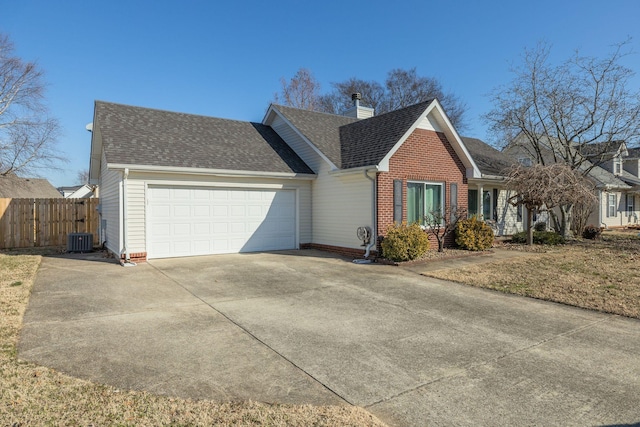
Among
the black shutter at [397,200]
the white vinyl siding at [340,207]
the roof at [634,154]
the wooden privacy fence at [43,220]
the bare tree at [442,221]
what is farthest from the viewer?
the roof at [634,154]

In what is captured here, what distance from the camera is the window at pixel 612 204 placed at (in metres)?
25.5

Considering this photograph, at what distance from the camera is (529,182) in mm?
14586

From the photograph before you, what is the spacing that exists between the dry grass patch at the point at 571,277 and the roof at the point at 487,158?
5585mm

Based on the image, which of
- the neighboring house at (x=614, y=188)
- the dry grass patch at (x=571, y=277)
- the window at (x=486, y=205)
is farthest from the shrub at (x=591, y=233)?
the dry grass patch at (x=571, y=277)

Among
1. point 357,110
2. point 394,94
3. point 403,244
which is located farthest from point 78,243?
point 394,94

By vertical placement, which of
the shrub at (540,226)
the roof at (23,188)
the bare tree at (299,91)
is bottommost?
the shrub at (540,226)

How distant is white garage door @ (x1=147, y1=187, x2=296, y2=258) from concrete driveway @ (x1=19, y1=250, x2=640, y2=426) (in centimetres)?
354

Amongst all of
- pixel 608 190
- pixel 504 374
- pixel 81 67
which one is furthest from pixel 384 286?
pixel 608 190

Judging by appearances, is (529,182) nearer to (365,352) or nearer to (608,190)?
(365,352)

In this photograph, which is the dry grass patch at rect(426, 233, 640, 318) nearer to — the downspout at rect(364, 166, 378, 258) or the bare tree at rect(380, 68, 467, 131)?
the downspout at rect(364, 166, 378, 258)

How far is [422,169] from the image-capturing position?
12664mm

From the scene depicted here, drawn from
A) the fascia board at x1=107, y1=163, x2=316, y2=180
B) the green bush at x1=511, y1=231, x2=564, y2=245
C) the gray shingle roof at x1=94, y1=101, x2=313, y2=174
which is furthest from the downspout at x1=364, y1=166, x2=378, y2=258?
the green bush at x1=511, y1=231, x2=564, y2=245

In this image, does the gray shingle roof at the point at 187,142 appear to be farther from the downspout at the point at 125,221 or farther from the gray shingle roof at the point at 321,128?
the gray shingle roof at the point at 321,128

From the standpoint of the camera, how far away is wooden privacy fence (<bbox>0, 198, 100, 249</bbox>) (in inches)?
587
